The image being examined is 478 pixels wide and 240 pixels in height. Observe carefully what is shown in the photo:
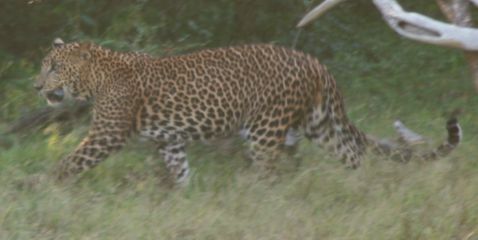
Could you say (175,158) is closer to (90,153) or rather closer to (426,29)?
(90,153)

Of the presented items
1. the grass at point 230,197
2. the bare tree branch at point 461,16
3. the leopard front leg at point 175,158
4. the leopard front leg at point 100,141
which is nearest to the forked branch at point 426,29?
the bare tree branch at point 461,16

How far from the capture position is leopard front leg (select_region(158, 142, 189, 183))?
315 inches

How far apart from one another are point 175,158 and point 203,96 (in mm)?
485

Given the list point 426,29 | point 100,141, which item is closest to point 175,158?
point 100,141

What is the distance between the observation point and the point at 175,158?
8.09 metres

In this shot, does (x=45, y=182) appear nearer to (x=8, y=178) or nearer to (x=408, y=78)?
(x=8, y=178)

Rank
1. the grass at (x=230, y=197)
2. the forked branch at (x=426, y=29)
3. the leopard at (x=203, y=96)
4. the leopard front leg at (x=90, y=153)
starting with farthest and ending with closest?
the leopard at (x=203, y=96), the leopard front leg at (x=90, y=153), the forked branch at (x=426, y=29), the grass at (x=230, y=197)

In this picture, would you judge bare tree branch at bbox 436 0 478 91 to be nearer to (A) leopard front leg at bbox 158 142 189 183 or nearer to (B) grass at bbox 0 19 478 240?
(B) grass at bbox 0 19 478 240

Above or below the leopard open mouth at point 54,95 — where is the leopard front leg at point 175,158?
below

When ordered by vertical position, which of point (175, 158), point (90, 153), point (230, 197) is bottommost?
point (230, 197)

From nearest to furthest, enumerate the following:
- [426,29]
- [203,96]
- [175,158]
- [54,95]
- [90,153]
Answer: [426,29], [90,153], [203,96], [54,95], [175,158]

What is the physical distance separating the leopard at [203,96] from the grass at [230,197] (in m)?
0.17

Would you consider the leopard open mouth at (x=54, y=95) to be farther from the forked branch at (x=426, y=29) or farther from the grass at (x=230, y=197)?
the forked branch at (x=426, y=29)

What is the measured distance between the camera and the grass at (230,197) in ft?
21.1
